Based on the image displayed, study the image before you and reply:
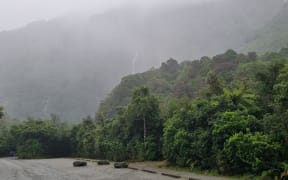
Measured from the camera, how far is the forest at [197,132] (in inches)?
800

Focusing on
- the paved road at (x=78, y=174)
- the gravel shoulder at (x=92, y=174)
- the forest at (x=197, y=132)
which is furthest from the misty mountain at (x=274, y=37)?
the paved road at (x=78, y=174)

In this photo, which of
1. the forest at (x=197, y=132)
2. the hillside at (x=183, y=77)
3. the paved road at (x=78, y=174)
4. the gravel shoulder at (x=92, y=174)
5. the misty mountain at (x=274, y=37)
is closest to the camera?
the forest at (x=197, y=132)

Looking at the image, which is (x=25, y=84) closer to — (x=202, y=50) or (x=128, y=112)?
(x=202, y=50)

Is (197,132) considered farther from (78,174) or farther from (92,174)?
(78,174)

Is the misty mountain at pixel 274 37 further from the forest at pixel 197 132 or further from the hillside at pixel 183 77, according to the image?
the forest at pixel 197 132

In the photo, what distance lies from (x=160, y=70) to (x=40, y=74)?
91011 mm

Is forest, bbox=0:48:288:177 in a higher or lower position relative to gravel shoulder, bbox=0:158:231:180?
higher

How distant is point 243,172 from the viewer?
2170cm

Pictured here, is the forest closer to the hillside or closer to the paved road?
the hillside

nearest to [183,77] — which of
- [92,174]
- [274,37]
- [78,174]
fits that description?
[274,37]

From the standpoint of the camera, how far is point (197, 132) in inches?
1059

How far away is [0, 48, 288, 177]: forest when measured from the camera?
66.6ft

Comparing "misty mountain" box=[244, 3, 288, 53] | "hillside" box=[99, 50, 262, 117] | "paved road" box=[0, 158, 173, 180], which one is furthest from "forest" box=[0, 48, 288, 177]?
"misty mountain" box=[244, 3, 288, 53]

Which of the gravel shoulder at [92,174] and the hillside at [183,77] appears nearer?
the gravel shoulder at [92,174]
